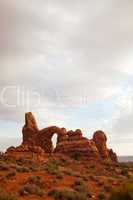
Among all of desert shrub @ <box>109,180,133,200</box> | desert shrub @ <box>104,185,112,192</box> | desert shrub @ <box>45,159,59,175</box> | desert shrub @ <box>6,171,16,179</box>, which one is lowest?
desert shrub @ <box>104,185,112,192</box>

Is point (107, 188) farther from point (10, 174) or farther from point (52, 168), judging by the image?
point (52, 168)

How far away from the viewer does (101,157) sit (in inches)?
2539

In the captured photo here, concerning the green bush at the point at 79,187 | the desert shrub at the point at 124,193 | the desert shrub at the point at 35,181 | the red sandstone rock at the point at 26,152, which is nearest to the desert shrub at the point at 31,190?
the desert shrub at the point at 35,181

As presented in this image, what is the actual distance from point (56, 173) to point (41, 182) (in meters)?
5.86

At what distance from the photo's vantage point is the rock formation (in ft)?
201

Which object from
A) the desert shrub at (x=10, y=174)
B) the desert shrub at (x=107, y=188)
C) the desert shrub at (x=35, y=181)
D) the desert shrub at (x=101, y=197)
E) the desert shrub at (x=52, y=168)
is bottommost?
the desert shrub at (x=101, y=197)

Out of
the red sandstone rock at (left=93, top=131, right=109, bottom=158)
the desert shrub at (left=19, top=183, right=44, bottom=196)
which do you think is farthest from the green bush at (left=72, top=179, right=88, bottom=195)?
the red sandstone rock at (left=93, top=131, right=109, bottom=158)

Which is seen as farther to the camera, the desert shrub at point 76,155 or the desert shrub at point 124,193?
the desert shrub at point 76,155

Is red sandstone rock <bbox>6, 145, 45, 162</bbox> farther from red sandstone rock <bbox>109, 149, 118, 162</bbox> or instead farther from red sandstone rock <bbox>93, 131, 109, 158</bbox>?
red sandstone rock <bbox>109, 149, 118, 162</bbox>

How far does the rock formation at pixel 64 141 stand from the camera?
201 feet

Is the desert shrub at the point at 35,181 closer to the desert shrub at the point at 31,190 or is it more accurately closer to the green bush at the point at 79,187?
the desert shrub at the point at 31,190

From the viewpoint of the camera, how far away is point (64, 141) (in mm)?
63719

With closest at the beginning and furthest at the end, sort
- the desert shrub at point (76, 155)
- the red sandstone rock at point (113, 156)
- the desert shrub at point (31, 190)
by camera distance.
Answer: the desert shrub at point (31, 190) < the desert shrub at point (76, 155) < the red sandstone rock at point (113, 156)

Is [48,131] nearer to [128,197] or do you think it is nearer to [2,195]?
[2,195]
